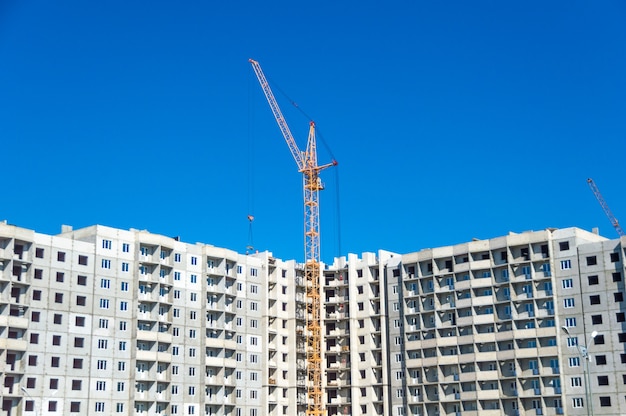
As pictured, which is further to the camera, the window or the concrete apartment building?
the window

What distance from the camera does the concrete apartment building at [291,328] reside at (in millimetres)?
146125

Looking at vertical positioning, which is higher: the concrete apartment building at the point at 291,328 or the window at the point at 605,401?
the concrete apartment building at the point at 291,328

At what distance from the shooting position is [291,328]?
609 feet

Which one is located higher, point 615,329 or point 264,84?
point 264,84

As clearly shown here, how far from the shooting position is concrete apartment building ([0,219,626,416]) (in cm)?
14612

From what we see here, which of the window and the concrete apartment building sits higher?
the concrete apartment building

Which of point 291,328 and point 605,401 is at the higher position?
point 291,328

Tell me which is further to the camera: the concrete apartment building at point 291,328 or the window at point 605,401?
the window at point 605,401

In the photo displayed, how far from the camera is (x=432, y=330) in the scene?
172m

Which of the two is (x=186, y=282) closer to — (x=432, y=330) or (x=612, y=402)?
(x=432, y=330)

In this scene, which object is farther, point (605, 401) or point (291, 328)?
point (291, 328)

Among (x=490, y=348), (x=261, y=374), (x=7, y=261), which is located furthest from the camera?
(x=261, y=374)

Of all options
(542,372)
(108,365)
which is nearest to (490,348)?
(542,372)

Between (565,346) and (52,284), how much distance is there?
285ft
